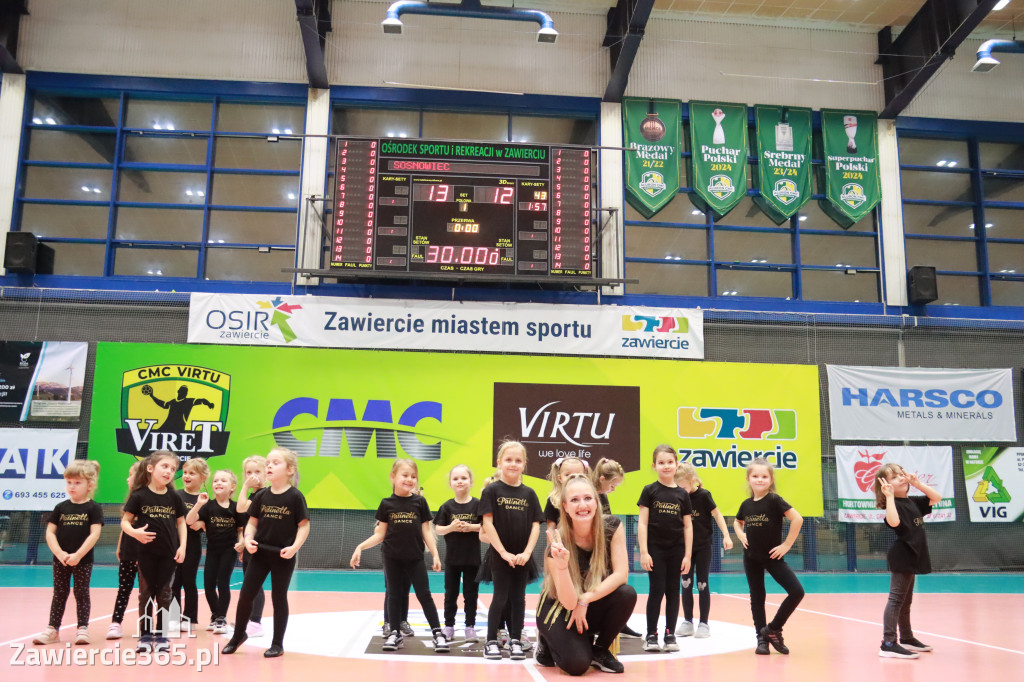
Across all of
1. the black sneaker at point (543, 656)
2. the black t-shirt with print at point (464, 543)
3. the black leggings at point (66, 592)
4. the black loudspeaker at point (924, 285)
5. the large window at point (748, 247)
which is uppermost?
the large window at point (748, 247)

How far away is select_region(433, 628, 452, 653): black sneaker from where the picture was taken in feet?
19.8

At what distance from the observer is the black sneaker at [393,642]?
6031mm

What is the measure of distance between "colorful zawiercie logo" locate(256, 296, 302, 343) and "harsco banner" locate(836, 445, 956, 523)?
10.0 m

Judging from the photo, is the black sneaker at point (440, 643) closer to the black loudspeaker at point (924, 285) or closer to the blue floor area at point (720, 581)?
the blue floor area at point (720, 581)

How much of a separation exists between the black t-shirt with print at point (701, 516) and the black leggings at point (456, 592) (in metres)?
2.20

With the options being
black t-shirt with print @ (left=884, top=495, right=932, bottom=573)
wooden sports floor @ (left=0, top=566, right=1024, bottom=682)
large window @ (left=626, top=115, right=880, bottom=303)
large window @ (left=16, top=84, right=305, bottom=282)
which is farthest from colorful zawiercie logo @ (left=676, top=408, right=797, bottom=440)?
large window @ (left=16, top=84, right=305, bottom=282)

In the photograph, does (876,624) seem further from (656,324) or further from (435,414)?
(435,414)

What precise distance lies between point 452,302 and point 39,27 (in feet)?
31.7

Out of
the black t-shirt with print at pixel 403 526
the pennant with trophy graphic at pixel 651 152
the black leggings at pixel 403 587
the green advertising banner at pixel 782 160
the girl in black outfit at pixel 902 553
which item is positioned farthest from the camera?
the green advertising banner at pixel 782 160

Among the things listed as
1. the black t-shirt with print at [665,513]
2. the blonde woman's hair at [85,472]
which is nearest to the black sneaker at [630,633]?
the black t-shirt with print at [665,513]

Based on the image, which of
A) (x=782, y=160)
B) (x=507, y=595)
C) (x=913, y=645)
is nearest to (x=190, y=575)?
(x=507, y=595)

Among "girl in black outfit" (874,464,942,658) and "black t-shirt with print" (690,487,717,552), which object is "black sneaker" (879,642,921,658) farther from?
"black t-shirt with print" (690,487,717,552)

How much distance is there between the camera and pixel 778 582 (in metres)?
6.31

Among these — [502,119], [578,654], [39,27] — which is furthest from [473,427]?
[39,27]
